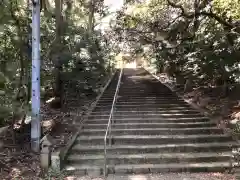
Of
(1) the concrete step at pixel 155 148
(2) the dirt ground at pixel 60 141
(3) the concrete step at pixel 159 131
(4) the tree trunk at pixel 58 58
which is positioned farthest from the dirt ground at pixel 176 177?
(4) the tree trunk at pixel 58 58

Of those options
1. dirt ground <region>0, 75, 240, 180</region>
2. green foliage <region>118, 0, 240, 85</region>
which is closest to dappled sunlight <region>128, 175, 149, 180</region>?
dirt ground <region>0, 75, 240, 180</region>

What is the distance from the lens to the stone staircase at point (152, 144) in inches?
302

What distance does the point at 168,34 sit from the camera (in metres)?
17.7

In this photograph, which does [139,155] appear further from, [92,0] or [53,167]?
[92,0]

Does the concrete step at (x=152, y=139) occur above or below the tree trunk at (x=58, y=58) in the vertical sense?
below

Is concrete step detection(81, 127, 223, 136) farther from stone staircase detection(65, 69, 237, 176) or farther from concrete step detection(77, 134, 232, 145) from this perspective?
concrete step detection(77, 134, 232, 145)

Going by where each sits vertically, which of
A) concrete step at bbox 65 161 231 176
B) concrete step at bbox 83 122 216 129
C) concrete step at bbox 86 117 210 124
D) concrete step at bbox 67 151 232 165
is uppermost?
concrete step at bbox 86 117 210 124

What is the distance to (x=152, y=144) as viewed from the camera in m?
8.90

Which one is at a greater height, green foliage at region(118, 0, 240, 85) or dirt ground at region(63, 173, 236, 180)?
green foliage at region(118, 0, 240, 85)

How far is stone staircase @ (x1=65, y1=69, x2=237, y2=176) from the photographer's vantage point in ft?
25.1

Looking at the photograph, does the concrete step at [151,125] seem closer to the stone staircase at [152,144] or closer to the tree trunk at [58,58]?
the stone staircase at [152,144]

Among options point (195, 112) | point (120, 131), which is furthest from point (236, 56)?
point (120, 131)

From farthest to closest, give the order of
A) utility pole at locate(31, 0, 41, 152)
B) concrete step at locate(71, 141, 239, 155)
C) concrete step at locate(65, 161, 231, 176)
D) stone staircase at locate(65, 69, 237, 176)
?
1. concrete step at locate(71, 141, 239, 155)
2. utility pole at locate(31, 0, 41, 152)
3. stone staircase at locate(65, 69, 237, 176)
4. concrete step at locate(65, 161, 231, 176)

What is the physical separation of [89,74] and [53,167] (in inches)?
231
